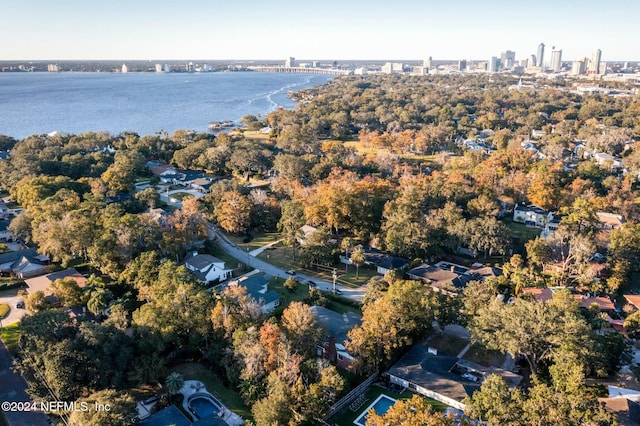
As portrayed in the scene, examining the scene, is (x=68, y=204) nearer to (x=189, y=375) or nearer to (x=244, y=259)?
(x=244, y=259)

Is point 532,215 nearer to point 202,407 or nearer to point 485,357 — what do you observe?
point 485,357

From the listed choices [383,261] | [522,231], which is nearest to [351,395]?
[383,261]

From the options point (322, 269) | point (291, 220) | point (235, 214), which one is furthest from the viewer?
point (235, 214)

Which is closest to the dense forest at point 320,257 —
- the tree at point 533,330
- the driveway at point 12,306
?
the tree at point 533,330

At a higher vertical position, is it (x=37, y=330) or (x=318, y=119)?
(x=318, y=119)

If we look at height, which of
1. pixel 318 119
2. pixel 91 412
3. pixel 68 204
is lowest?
pixel 91 412

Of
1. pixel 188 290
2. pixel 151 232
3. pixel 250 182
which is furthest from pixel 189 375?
pixel 250 182

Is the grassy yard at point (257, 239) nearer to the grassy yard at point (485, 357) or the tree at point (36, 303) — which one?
the tree at point (36, 303)

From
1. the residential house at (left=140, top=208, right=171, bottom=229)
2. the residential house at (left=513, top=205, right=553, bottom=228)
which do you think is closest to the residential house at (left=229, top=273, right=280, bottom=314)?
the residential house at (left=140, top=208, right=171, bottom=229)
